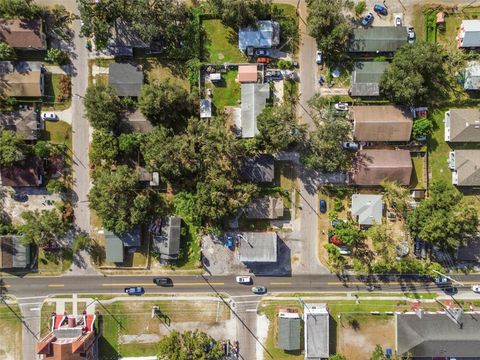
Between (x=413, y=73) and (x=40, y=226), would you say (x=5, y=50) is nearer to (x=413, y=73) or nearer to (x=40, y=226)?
(x=40, y=226)

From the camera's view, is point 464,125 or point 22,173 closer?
point 464,125

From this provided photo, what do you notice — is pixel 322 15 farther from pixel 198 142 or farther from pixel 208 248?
pixel 208 248

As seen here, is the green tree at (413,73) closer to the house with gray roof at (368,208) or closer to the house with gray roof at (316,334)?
the house with gray roof at (368,208)

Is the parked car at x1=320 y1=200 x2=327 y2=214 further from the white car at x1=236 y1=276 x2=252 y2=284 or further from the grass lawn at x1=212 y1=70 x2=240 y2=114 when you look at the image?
the grass lawn at x1=212 y1=70 x2=240 y2=114

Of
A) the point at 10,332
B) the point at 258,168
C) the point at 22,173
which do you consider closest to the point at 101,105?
the point at 22,173

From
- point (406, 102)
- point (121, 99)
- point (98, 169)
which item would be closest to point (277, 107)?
point (406, 102)
